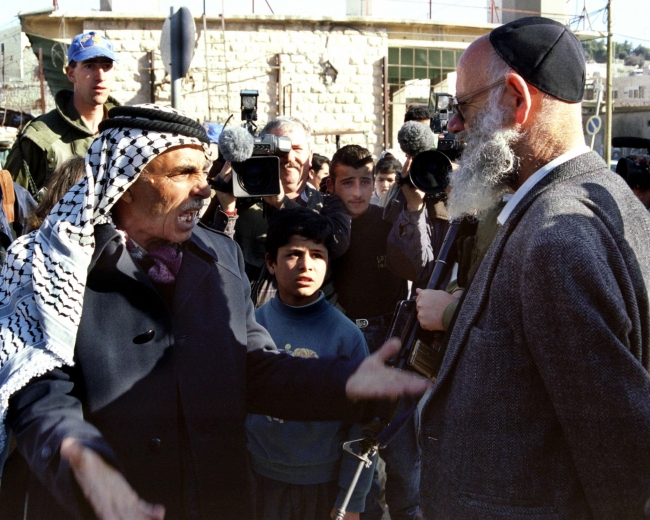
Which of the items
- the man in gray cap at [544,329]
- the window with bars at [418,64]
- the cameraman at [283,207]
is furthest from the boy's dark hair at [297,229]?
the window with bars at [418,64]

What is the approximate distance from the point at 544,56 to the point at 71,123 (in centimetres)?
319

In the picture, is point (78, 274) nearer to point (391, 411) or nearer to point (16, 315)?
point (16, 315)

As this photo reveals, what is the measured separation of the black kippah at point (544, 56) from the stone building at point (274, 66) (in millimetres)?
12517

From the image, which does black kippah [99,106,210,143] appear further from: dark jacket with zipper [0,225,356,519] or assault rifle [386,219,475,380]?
assault rifle [386,219,475,380]

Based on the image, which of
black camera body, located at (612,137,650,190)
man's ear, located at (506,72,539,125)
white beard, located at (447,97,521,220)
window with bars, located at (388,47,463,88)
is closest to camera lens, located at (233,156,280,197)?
white beard, located at (447,97,521,220)

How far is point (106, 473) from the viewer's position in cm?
181

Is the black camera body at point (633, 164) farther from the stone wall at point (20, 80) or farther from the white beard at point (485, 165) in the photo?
the stone wall at point (20, 80)

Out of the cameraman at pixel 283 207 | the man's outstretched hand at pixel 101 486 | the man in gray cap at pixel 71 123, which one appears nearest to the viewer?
the man's outstretched hand at pixel 101 486

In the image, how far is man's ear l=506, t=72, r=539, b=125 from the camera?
187 centimetres

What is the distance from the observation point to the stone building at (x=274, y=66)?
14.2 meters

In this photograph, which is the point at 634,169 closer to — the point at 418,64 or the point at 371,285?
the point at 371,285

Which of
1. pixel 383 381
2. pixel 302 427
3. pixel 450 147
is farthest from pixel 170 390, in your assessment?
pixel 450 147

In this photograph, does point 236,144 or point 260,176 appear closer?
point 236,144

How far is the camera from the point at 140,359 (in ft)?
6.97
